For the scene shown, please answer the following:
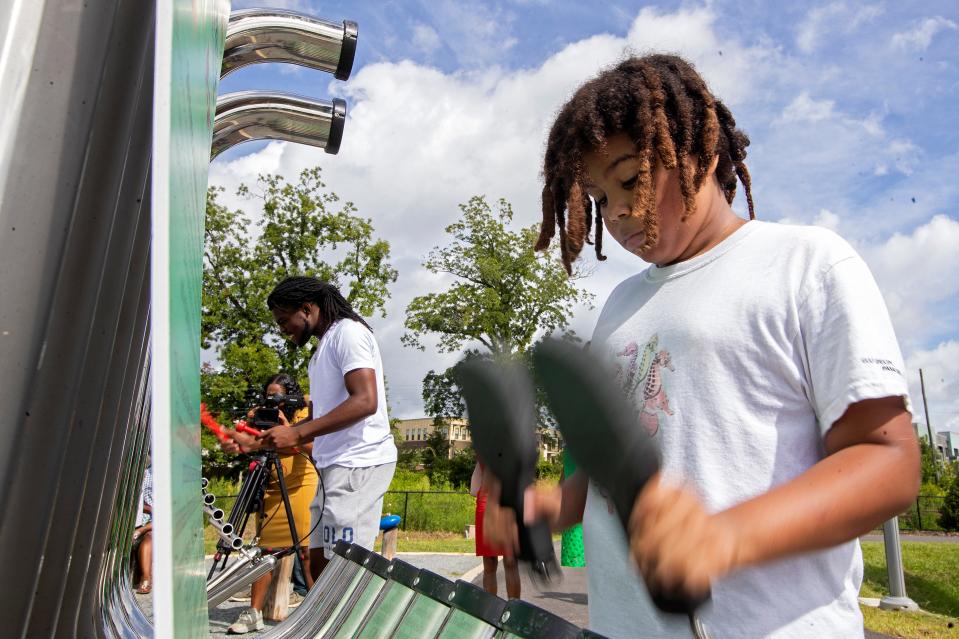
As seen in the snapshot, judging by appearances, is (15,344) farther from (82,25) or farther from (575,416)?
(575,416)

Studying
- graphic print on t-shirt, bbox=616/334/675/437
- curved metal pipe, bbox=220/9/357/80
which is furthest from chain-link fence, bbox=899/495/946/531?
curved metal pipe, bbox=220/9/357/80

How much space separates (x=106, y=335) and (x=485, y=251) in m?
30.1

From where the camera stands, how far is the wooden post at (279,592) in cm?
529

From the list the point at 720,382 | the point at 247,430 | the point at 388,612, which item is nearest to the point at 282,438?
the point at 247,430

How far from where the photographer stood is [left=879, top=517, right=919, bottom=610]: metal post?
6703mm

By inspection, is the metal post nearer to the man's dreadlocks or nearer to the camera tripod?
the camera tripod

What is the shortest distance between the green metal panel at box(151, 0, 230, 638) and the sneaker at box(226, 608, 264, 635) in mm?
4657

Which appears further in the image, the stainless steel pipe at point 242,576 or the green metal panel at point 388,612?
the stainless steel pipe at point 242,576

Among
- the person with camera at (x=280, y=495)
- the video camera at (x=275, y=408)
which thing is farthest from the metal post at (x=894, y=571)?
the video camera at (x=275, y=408)

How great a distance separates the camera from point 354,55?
→ 1254mm

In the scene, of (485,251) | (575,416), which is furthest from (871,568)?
(485,251)

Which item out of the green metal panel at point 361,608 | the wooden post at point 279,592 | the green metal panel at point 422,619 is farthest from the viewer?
the wooden post at point 279,592

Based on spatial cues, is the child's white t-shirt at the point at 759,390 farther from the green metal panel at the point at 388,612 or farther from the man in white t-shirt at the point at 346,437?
the man in white t-shirt at the point at 346,437

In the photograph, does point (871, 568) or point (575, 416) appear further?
point (871, 568)
